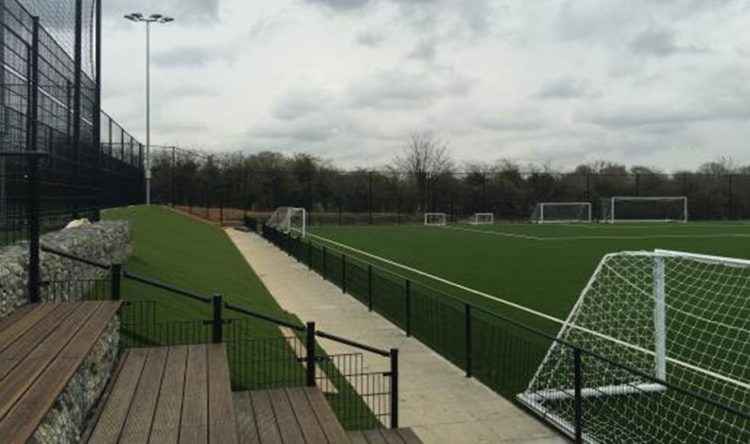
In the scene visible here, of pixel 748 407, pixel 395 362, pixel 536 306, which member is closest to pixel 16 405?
pixel 395 362

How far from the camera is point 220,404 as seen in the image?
4812 millimetres

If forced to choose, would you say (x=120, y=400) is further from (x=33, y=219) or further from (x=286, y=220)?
(x=286, y=220)

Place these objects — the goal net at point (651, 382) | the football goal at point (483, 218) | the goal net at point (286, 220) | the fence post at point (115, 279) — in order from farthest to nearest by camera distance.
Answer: the football goal at point (483, 218) < the goal net at point (286, 220) < the fence post at point (115, 279) < the goal net at point (651, 382)

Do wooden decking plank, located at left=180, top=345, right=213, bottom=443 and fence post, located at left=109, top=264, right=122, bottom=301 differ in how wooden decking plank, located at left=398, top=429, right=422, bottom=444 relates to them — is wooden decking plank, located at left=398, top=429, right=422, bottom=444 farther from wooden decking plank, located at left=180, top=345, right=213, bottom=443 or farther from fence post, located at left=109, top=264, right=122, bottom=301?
fence post, located at left=109, top=264, right=122, bottom=301

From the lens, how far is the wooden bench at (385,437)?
18.1 ft

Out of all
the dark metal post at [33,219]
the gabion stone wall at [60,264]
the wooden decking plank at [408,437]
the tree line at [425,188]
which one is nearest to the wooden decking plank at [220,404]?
the wooden decking plank at [408,437]

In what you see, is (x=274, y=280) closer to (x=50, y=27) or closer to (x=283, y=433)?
(x=50, y=27)

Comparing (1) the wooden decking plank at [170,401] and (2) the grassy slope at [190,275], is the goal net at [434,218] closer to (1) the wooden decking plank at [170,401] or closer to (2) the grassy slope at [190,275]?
(2) the grassy slope at [190,275]

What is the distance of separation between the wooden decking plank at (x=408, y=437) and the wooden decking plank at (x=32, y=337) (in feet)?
8.69

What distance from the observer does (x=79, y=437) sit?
4.36m

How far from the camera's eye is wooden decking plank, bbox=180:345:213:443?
428 centimetres

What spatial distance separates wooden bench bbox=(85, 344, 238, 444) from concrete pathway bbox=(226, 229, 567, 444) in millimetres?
2185

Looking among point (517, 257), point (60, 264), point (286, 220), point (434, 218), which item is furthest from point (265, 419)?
point (434, 218)

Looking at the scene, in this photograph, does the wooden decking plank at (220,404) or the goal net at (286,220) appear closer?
the wooden decking plank at (220,404)
